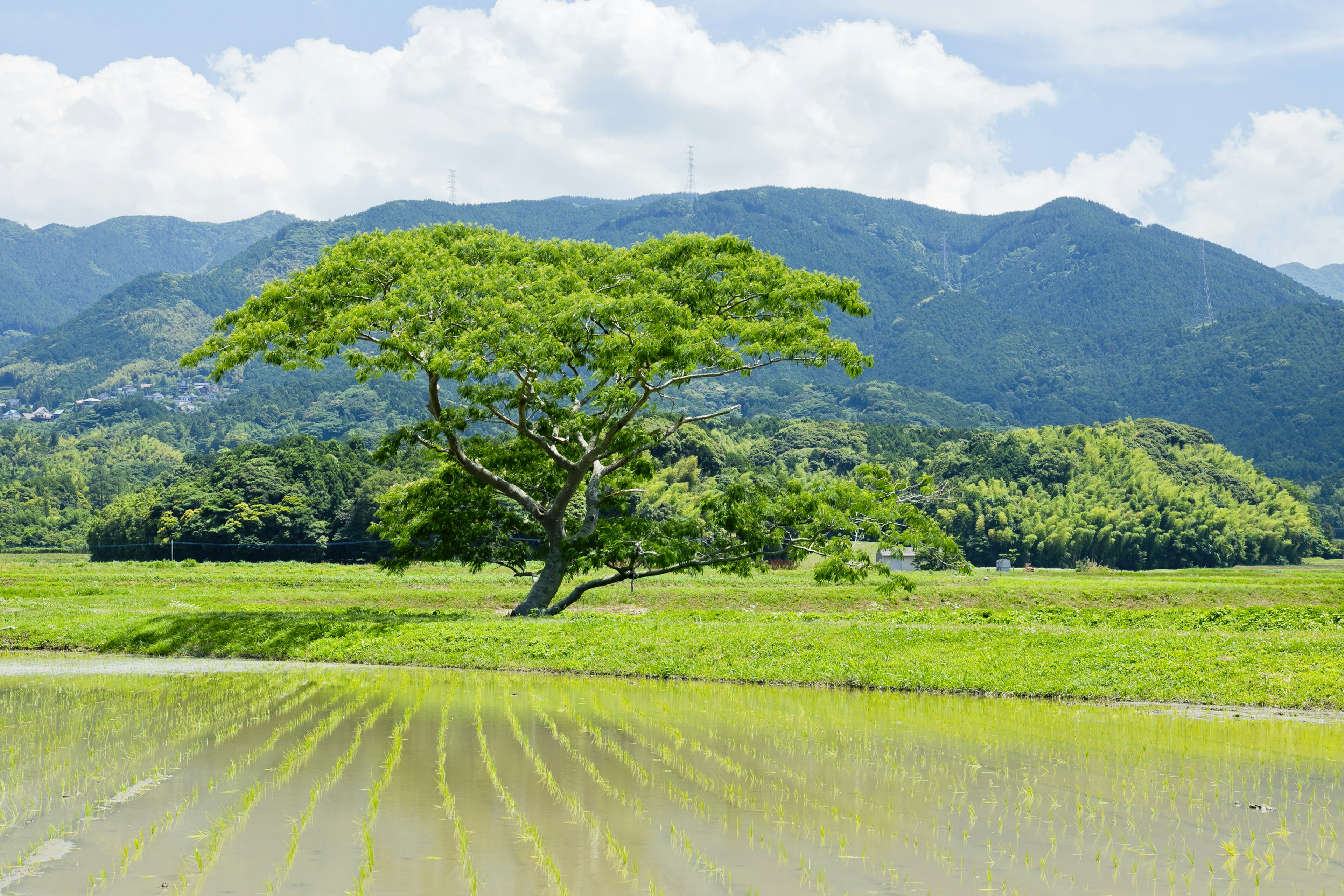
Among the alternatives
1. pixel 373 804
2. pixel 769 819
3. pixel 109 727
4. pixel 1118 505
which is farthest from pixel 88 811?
pixel 1118 505

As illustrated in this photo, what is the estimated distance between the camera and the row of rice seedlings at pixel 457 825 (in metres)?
7.41

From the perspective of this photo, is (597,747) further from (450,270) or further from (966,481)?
(966,481)

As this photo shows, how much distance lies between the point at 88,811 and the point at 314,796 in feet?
5.76

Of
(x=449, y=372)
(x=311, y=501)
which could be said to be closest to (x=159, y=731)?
(x=449, y=372)

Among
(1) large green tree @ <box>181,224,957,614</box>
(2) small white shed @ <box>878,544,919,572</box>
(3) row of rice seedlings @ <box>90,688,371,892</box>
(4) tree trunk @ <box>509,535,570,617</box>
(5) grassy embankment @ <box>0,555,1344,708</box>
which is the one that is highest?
(1) large green tree @ <box>181,224,957,614</box>

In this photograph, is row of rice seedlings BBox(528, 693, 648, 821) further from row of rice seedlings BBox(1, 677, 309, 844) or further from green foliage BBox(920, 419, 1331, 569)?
green foliage BBox(920, 419, 1331, 569)

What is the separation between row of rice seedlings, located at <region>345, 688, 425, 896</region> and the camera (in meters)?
7.40

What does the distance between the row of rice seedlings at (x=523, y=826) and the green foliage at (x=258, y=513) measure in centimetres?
7416

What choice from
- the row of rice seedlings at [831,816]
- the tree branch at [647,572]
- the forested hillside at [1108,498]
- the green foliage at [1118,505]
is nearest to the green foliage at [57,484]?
the forested hillside at [1108,498]

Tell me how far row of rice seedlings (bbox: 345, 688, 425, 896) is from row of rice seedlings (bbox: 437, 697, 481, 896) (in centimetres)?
44

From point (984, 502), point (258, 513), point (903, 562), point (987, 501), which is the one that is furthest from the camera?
point (987, 501)

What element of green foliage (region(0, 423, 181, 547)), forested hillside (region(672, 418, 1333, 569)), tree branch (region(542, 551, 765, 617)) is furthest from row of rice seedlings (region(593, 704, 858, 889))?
green foliage (region(0, 423, 181, 547))

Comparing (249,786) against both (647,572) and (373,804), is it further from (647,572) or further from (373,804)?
(647,572)

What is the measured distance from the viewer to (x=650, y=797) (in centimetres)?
999
